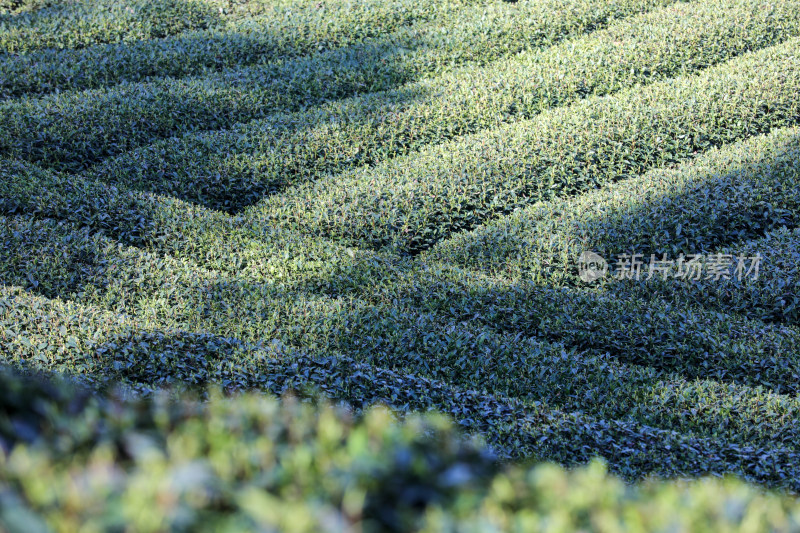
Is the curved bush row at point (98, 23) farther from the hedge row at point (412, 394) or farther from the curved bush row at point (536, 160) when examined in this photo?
the hedge row at point (412, 394)

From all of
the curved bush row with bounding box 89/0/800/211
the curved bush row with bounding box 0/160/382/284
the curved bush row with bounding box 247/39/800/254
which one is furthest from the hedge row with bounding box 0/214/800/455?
the curved bush row with bounding box 89/0/800/211

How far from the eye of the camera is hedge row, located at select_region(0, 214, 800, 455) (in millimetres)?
5418

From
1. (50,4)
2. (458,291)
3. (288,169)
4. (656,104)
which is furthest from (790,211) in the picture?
(50,4)

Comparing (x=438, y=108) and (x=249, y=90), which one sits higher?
(x=249, y=90)

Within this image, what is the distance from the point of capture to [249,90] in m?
10.6

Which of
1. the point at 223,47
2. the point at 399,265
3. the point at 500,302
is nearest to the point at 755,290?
the point at 500,302

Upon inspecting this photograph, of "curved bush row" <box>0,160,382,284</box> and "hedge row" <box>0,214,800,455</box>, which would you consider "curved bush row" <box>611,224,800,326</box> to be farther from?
"curved bush row" <box>0,160,382,284</box>

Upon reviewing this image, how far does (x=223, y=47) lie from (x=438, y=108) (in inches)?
151

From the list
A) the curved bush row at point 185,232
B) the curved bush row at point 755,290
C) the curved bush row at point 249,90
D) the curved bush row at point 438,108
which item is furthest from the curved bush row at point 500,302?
the curved bush row at point 249,90

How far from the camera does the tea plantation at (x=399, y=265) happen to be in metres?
2.14

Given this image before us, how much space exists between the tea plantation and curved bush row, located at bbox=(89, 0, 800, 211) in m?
0.05

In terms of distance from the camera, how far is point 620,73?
10711 millimetres

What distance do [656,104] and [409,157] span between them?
3.21 meters

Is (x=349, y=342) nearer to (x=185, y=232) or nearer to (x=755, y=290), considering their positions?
(x=185, y=232)
